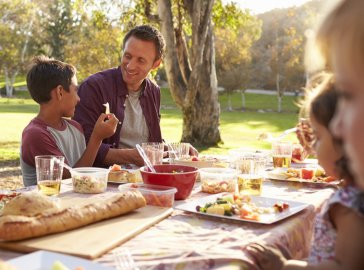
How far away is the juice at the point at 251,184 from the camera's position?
288cm

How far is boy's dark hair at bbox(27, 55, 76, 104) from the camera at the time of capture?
150 inches

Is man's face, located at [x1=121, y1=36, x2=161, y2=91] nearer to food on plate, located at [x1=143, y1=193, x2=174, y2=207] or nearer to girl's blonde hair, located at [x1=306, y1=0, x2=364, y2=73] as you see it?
food on plate, located at [x1=143, y1=193, x2=174, y2=207]

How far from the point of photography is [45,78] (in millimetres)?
3830

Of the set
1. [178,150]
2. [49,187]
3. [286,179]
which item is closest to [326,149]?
[49,187]

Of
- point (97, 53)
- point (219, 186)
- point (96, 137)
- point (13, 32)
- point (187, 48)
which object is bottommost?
point (219, 186)

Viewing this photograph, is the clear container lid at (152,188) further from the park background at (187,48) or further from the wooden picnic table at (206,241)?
the park background at (187,48)

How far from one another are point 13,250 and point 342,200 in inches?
45.2

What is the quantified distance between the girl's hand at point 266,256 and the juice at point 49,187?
1.21 metres

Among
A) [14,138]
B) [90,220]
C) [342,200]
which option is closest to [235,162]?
[90,220]

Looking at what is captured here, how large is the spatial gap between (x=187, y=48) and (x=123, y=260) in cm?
1224

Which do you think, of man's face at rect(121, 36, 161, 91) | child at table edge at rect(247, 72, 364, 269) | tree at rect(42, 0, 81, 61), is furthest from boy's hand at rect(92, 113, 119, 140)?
tree at rect(42, 0, 81, 61)

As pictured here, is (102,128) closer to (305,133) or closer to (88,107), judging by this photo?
(88,107)

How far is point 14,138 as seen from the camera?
17.3 m

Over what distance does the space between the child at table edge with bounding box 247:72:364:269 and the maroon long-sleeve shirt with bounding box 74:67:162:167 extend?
9.30 ft
